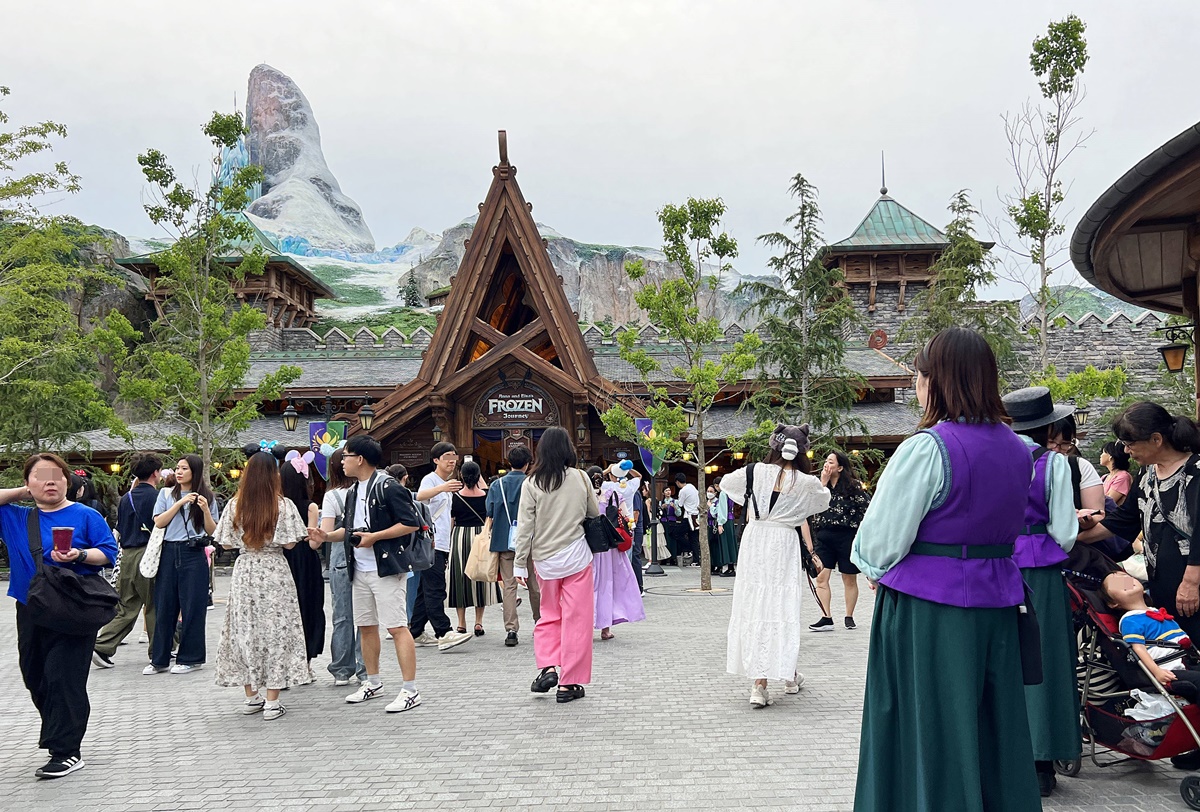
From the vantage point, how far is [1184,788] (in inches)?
163

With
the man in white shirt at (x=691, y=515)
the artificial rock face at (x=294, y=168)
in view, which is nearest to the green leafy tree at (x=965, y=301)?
the man in white shirt at (x=691, y=515)

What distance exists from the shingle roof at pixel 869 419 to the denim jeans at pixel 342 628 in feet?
49.6

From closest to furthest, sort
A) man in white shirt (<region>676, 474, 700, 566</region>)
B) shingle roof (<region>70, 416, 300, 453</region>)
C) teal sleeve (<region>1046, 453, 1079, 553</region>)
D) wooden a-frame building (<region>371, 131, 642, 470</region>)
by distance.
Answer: teal sleeve (<region>1046, 453, 1079, 553</region>)
man in white shirt (<region>676, 474, 700, 566</region>)
wooden a-frame building (<region>371, 131, 642, 470</region>)
shingle roof (<region>70, 416, 300, 453</region>)

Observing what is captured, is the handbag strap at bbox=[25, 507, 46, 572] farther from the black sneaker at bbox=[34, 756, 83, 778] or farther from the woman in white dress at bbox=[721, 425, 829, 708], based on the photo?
the woman in white dress at bbox=[721, 425, 829, 708]

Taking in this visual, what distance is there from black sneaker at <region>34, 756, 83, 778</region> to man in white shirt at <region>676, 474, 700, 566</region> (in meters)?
14.1

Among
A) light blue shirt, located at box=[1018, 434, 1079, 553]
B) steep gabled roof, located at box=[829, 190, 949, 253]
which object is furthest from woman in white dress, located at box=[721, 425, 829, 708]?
steep gabled roof, located at box=[829, 190, 949, 253]

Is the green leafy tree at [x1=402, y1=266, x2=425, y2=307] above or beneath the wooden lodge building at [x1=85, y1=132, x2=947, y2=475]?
above

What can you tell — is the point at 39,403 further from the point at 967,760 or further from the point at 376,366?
the point at 967,760

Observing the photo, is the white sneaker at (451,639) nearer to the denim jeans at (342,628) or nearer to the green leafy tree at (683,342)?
the denim jeans at (342,628)

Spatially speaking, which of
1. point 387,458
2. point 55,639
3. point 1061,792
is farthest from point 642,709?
point 387,458

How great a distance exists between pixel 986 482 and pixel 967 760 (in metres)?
0.94

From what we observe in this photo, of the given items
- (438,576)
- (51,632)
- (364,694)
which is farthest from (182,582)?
(51,632)

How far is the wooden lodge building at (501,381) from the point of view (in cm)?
2055

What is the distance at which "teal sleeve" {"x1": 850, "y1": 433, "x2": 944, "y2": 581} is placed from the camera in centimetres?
318
